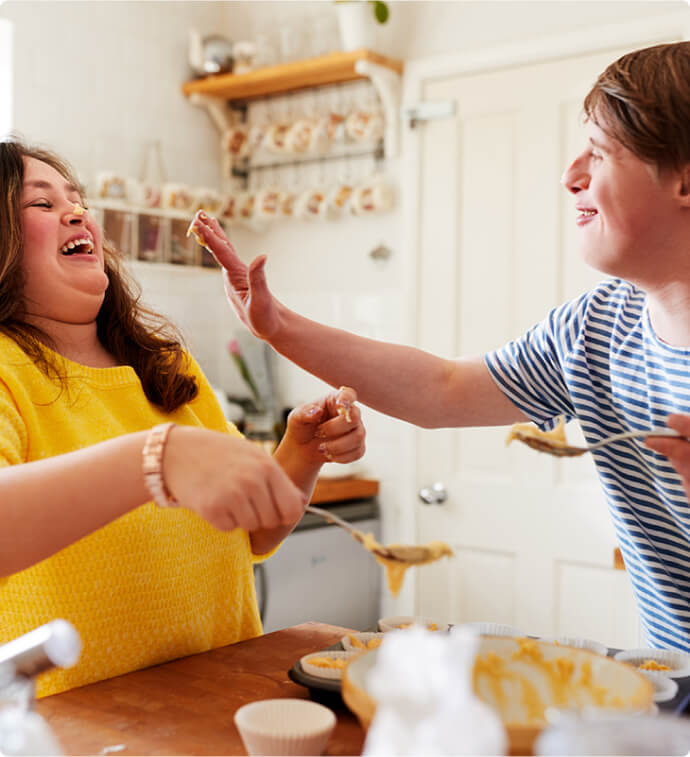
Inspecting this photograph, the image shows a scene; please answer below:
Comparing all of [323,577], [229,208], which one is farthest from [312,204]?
[323,577]

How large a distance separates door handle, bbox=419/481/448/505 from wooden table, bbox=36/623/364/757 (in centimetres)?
191

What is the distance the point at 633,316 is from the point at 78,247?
0.89 meters

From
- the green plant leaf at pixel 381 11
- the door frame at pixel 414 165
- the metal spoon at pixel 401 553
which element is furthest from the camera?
the green plant leaf at pixel 381 11

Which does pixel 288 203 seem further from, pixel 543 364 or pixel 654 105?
pixel 654 105

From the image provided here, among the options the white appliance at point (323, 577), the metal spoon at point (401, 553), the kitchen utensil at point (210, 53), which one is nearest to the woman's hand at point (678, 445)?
the metal spoon at point (401, 553)

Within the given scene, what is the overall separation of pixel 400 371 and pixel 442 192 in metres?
1.71

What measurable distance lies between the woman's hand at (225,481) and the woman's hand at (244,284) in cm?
57

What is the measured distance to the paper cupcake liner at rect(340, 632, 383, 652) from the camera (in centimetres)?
111

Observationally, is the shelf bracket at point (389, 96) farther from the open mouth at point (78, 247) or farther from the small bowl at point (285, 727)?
the small bowl at point (285, 727)

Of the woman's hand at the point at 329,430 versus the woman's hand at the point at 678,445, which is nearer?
the woman's hand at the point at 678,445

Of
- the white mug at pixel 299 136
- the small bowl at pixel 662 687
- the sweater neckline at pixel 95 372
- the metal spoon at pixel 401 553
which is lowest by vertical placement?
the small bowl at pixel 662 687

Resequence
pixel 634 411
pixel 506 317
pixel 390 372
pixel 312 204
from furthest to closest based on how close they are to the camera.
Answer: pixel 312 204 → pixel 506 317 → pixel 390 372 → pixel 634 411

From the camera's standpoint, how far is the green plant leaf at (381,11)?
3.09 m

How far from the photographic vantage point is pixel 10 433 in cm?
115
